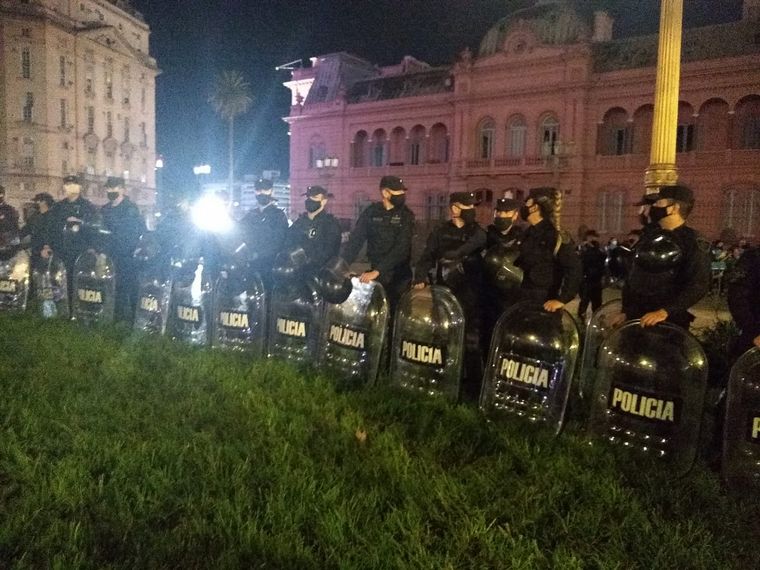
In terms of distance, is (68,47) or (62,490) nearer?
(62,490)

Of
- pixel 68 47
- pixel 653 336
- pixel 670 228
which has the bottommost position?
pixel 653 336

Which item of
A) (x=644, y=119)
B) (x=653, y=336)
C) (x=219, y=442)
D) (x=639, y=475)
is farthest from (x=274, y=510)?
(x=644, y=119)

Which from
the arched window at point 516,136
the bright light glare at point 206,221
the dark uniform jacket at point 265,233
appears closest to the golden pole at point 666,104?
the dark uniform jacket at point 265,233

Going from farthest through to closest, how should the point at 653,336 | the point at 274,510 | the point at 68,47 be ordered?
the point at 68,47
the point at 653,336
the point at 274,510

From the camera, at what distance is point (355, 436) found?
4723 mm

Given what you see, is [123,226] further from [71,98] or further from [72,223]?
[71,98]

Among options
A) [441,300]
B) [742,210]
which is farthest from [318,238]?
[742,210]

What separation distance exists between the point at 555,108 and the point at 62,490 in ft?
112

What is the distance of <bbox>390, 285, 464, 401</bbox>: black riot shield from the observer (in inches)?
218

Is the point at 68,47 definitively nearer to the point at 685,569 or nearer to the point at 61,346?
the point at 61,346

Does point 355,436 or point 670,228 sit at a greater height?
point 670,228

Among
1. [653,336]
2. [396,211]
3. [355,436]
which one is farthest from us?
[396,211]

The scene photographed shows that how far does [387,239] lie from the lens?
6.69 m

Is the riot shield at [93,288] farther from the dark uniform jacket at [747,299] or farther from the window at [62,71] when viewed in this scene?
the window at [62,71]
